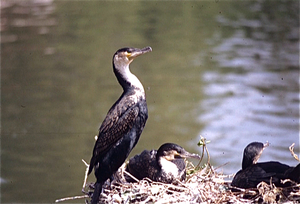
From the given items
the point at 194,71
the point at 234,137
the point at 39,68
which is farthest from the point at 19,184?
the point at 194,71

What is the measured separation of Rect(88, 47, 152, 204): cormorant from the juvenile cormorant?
0.34 m

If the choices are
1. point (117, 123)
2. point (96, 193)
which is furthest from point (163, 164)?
point (96, 193)

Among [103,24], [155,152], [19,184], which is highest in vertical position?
[155,152]

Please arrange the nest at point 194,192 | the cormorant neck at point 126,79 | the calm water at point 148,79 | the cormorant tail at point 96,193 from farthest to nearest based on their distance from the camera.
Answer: the calm water at point 148,79 < the cormorant neck at point 126,79 < the cormorant tail at point 96,193 < the nest at point 194,192

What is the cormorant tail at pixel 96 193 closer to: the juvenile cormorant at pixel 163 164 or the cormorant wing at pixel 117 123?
the cormorant wing at pixel 117 123

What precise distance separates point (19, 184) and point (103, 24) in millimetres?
13071

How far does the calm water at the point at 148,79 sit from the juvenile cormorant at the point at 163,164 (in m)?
15.0

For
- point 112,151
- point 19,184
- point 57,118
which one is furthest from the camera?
point 57,118

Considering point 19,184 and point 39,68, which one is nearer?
point 19,184

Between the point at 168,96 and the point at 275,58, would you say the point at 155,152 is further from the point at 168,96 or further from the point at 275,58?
the point at 275,58

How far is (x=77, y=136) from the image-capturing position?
27938 mm

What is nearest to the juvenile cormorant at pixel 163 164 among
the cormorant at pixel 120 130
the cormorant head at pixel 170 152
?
the cormorant head at pixel 170 152

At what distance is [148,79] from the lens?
106 ft

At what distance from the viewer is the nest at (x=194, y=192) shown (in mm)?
6441
